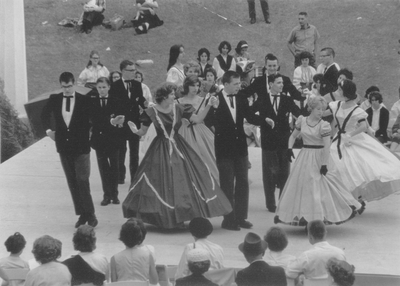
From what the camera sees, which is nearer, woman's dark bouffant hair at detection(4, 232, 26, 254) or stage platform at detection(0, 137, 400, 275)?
woman's dark bouffant hair at detection(4, 232, 26, 254)

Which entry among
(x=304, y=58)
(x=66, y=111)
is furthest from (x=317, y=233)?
(x=304, y=58)

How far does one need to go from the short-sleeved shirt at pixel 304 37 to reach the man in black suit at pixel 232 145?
689cm

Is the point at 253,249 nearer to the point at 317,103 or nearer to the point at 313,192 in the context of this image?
the point at 313,192

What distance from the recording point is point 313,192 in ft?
32.4

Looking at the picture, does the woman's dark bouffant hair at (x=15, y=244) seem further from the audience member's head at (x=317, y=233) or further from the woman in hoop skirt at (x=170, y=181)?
the woman in hoop skirt at (x=170, y=181)

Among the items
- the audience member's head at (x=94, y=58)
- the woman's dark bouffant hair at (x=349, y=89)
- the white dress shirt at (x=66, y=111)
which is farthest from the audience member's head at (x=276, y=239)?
the audience member's head at (x=94, y=58)

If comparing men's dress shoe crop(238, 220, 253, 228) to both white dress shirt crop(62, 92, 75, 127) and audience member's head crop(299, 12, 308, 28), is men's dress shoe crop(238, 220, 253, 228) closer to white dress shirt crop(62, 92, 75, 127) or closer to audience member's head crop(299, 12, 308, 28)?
white dress shirt crop(62, 92, 75, 127)

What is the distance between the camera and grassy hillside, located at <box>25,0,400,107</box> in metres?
19.9

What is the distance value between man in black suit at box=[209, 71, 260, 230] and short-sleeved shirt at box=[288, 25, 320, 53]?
6.89m

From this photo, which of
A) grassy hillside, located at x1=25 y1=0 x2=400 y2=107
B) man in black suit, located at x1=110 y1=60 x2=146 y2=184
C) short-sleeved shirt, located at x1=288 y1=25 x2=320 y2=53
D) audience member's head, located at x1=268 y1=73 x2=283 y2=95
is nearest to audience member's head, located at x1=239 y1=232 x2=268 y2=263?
audience member's head, located at x1=268 y1=73 x2=283 y2=95

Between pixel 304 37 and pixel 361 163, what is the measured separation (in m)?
6.57

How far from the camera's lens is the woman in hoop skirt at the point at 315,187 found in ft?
32.4

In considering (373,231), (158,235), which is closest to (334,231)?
(373,231)

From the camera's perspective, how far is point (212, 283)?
663 cm
